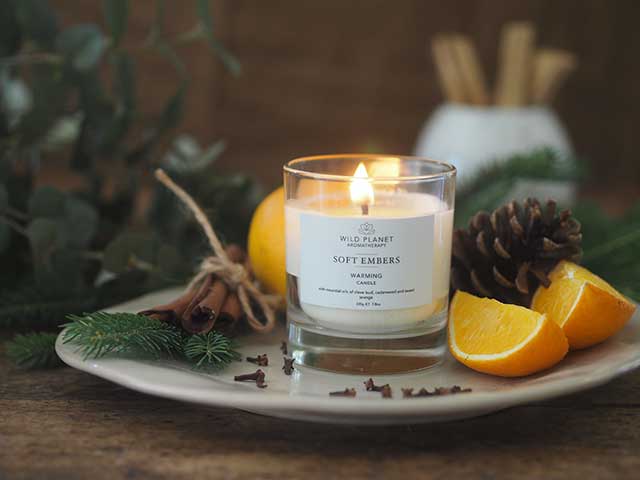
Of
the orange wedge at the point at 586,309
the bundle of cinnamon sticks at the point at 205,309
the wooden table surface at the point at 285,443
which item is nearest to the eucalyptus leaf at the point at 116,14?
the bundle of cinnamon sticks at the point at 205,309

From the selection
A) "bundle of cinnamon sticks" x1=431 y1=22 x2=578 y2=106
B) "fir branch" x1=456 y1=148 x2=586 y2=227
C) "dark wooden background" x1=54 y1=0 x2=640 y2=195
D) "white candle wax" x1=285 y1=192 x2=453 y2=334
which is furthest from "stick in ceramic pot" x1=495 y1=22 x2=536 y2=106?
"white candle wax" x1=285 y1=192 x2=453 y2=334

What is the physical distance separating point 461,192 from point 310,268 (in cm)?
44

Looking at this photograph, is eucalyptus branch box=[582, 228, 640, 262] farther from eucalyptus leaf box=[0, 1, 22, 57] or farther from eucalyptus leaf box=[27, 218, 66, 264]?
eucalyptus leaf box=[0, 1, 22, 57]

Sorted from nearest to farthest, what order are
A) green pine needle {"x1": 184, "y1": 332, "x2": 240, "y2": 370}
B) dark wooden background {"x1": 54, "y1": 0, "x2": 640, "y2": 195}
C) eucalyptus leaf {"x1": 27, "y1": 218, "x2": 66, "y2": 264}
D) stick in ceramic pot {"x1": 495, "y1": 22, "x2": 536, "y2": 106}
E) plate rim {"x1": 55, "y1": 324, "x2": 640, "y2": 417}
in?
plate rim {"x1": 55, "y1": 324, "x2": 640, "y2": 417}
green pine needle {"x1": 184, "y1": 332, "x2": 240, "y2": 370}
eucalyptus leaf {"x1": 27, "y1": 218, "x2": 66, "y2": 264}
stick in ceramic pot {"x1": 495, "y1": 22, "x2": 536, "y2": 106}
dark wooden background {"x1": 54, "y1": 0, "x2": 640, "y2": 195}

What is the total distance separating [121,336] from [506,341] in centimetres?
27

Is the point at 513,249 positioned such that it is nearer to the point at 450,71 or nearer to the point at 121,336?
the point at 121,336

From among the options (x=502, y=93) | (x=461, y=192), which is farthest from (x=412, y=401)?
(x=502, y=93)

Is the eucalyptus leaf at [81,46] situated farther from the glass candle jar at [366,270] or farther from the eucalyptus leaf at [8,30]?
the glass candle jar at [366,270]

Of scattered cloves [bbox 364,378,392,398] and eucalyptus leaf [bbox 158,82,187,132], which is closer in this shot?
scattered cloves [bbox 364,378,392,398]

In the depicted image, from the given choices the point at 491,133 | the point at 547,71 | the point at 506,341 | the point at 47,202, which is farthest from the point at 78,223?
the point at 547,71

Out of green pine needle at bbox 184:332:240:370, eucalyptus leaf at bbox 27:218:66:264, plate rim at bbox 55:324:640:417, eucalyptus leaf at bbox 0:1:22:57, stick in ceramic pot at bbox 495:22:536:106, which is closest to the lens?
plate rim at bbox 55:324:640:417

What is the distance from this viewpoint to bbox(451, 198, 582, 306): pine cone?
→ 65 cm

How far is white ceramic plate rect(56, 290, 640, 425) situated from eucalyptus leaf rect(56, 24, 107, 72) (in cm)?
42

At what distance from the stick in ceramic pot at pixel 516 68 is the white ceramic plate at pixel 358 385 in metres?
0.70
